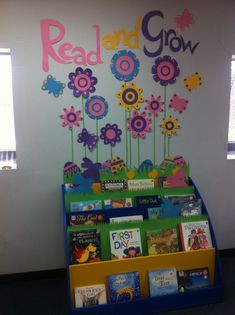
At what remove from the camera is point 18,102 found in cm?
208

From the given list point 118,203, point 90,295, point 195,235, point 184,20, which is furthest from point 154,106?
point 90,295

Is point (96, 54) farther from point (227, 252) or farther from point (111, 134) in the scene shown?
point (227, 252)

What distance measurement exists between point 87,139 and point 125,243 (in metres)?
0.82

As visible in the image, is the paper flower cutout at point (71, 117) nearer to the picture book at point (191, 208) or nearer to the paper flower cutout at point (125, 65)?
the paper flower cutout at point (125, 65)

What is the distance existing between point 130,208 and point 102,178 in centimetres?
34

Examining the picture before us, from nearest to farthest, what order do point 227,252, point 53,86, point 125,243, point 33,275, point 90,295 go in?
1. point 90,295
2. point 125,243
3. point 53,86
4. point 33,275
5. point 227,252

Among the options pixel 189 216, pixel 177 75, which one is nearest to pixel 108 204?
pixel 189 216

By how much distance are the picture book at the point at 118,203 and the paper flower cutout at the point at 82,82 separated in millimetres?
820

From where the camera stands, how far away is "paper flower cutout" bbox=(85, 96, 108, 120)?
216 cm

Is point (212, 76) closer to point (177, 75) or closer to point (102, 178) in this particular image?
point (177, 75)

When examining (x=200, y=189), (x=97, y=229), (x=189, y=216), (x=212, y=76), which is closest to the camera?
(x=97, y=229)

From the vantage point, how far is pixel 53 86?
2.10 meters

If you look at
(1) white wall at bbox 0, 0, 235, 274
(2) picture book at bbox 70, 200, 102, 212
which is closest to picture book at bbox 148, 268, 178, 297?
(2) picture book at bbox 70, 200, 102, 212

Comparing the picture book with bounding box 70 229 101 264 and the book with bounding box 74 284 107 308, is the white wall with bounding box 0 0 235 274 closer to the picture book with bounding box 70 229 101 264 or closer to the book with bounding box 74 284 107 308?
Answer: the picture book with bounding box 70 229 101 264
